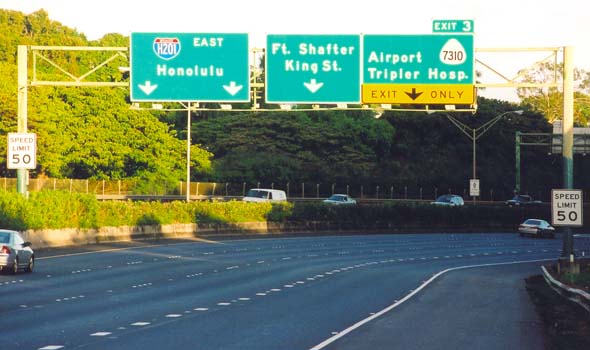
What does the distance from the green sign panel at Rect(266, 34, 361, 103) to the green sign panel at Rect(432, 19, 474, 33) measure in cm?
276

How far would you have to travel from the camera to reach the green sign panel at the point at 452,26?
37000 millimetres

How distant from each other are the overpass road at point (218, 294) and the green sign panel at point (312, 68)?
5.80 meters

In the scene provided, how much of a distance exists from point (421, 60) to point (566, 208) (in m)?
9.13

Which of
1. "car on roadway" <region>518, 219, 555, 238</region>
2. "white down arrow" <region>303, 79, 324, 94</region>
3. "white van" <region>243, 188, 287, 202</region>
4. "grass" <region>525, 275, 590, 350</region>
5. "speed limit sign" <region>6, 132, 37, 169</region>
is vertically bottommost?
"car on roadway" <region>518, 219, 555, 238</region>

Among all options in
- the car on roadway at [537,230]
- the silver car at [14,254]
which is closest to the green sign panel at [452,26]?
the silver car at [14,254]

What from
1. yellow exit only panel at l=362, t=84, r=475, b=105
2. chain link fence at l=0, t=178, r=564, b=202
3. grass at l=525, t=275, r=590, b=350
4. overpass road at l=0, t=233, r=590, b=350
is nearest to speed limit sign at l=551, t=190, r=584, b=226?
grass at l=525, t=275, r=590, b=350

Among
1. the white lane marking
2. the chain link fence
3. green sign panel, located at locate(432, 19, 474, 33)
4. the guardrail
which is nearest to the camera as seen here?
the white lane marking

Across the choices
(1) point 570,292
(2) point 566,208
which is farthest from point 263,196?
(1) point 570,292

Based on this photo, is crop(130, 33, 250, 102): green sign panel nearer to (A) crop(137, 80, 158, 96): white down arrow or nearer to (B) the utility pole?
(A) crop(137, 80, 158, 96): white down arrow

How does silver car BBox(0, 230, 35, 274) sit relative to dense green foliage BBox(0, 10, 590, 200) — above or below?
below

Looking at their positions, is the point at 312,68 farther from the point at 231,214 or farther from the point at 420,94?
the point at 231,214

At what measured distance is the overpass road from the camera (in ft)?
52.3

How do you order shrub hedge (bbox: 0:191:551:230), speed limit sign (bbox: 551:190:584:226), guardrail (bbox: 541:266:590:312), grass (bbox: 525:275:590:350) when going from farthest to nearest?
shrub hedge (bbox: 0:191:551:230)
speed limit sign (bbox: 551:190:584:226)
guardrail (bbox: 541:266:590:312)
grass (bbox: 525:275:590:350)

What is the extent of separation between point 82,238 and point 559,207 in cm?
2364
